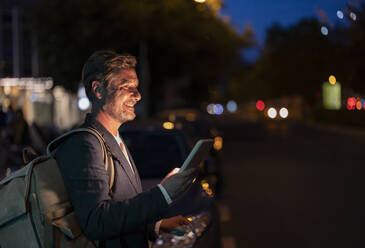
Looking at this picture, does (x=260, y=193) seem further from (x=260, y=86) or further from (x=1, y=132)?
(x=260, y=86)

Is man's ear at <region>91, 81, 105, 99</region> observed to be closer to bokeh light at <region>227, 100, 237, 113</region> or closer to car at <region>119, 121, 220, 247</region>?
car at <region>119, 121, 220, 247</region>

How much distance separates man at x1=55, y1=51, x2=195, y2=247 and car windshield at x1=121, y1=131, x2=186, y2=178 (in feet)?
13.1

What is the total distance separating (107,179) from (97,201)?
0.34 feet

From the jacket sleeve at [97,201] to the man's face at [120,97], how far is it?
27cm

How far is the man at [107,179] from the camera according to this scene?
2.07 m

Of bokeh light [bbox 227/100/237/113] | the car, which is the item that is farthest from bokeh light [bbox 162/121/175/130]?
bokeh light [bbox 227/100/237/113]

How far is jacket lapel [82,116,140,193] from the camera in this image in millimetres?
2290

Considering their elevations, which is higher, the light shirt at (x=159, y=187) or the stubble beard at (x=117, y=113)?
the stubble beard at (x=117, y=113)

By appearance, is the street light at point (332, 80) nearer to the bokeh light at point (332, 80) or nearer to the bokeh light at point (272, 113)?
the bokeh light at point (332, 80)

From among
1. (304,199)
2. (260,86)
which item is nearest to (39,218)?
(304,199)

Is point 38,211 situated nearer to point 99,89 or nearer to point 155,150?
point 99,89

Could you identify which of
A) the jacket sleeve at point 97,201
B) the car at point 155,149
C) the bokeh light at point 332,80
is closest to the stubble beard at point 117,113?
the jacket sleeve at point 97,201

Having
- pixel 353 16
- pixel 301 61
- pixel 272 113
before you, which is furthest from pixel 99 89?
pixel 301 61

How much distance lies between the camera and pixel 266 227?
27.3 feet
